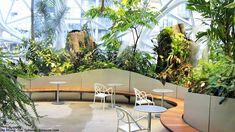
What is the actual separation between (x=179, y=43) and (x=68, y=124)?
4.23 metres

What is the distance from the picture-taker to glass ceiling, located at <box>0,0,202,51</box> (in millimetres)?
12047

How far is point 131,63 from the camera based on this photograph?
10148 millimetres

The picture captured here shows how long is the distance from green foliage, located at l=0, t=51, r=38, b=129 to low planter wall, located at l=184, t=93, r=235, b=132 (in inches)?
163

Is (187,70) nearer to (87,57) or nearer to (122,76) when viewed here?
(122,76)

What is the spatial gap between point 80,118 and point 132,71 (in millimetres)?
3039

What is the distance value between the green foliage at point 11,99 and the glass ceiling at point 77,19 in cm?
723

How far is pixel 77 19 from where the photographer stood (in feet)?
52.1

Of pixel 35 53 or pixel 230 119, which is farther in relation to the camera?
pixel 35 53

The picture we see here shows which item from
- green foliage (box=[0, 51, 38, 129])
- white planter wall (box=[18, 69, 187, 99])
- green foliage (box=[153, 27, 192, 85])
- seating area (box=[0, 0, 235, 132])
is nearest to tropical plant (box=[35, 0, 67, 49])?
seating area (box=[0, 0, 235, 132])

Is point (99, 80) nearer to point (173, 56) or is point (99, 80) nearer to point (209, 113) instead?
point (173, 56)

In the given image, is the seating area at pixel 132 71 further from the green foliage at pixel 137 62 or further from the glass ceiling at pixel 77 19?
the glass ceiling at pixel 77 19

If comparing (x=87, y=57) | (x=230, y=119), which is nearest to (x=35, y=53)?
(x=87, y=57)

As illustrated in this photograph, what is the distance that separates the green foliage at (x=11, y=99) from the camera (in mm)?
1184

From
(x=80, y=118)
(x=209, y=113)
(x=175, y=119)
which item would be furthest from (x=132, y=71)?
(x=209, y=113)
